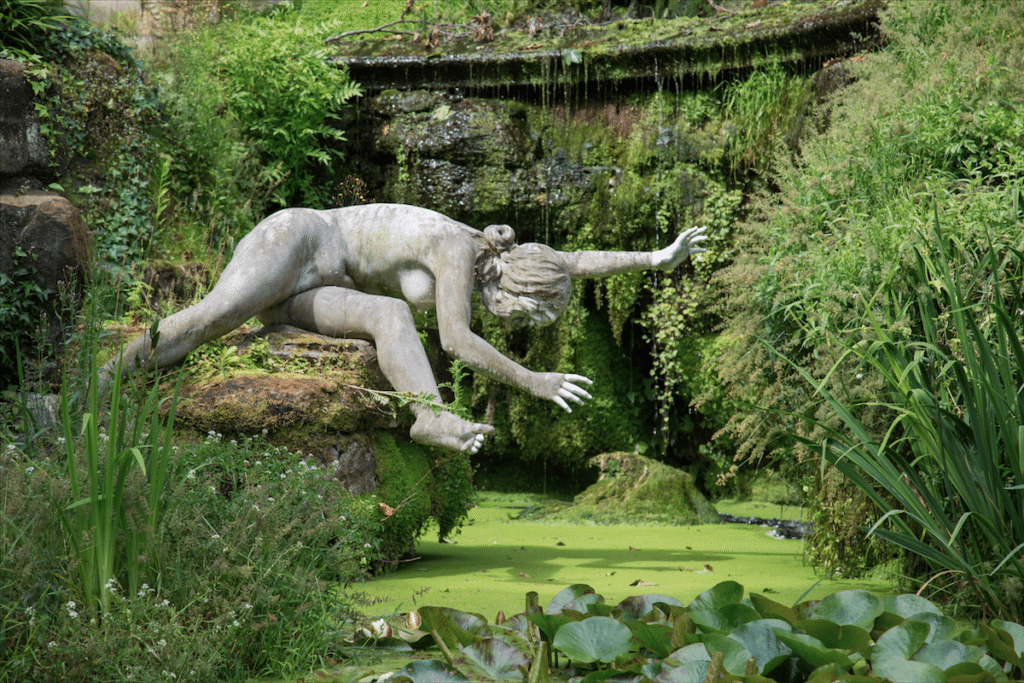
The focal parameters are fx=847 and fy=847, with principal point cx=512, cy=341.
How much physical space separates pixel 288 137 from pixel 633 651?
5.49 m

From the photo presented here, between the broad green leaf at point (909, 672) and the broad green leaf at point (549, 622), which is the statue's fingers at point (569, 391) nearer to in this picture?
the broad green leaf at point (549, 622)

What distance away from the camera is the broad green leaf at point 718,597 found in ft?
6.54

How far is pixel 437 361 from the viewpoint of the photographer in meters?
4.31

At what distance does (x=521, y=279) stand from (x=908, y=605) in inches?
77.5

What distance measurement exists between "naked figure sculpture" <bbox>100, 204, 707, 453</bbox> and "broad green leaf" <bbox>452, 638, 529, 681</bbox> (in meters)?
1.41

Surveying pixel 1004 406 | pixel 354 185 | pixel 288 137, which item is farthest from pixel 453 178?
pixel 1004 406

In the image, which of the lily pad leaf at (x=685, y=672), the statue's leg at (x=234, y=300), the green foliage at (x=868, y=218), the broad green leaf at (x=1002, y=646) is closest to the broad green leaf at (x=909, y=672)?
the broad green leaf at (x=1002, y=646)

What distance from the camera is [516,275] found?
357 cm

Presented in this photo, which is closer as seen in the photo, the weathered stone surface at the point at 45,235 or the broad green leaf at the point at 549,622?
the broad green leaf at the point at 549,622

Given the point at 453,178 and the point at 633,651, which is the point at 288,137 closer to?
the point at 453,178

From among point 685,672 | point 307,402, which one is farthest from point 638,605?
point 307,402

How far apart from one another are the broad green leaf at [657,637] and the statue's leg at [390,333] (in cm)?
127

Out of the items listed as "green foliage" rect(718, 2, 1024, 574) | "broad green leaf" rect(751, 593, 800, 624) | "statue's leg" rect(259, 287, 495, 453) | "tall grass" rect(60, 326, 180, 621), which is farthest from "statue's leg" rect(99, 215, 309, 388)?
"broad green leaf" rect(751, 593, 800, 624)

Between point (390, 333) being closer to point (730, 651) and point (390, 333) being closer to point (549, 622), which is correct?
point (549, 622)
